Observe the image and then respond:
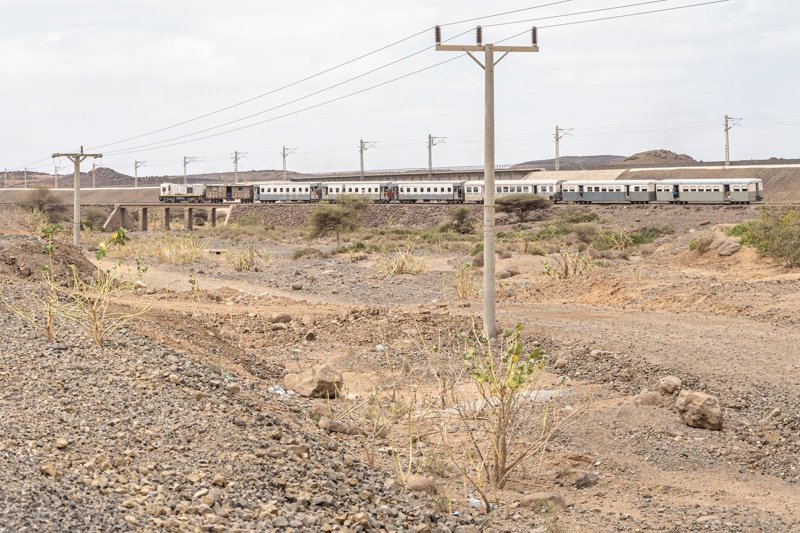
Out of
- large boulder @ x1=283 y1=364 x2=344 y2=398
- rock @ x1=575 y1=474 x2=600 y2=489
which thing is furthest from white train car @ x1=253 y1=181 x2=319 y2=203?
rock @ x1=575 y1=474 x2=600 y2=489

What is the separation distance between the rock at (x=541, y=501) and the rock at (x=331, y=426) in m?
2.33

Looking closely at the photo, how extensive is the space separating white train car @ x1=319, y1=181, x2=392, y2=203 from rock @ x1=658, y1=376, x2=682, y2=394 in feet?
216

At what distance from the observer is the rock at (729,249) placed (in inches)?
1120

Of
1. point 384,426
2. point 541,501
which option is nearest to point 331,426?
point 384,426

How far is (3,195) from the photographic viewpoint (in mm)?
113375

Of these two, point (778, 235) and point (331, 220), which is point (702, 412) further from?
point (331, 220)

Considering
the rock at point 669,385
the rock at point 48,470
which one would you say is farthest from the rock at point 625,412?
the rock at point 48,470

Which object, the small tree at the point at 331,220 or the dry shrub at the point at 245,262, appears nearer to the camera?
the dry shrub at the point at 245,262

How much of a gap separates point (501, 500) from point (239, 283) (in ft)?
74.7

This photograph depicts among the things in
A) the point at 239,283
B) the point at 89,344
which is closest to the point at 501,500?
→ the point at 89,344

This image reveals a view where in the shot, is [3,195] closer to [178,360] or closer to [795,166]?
[795,166]

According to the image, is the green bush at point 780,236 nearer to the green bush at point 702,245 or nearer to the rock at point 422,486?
the green bush at point 702,245

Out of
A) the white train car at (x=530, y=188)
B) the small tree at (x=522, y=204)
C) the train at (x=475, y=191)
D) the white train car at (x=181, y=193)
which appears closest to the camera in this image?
the train at (x=475, y=191)

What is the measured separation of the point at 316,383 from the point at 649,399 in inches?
173
